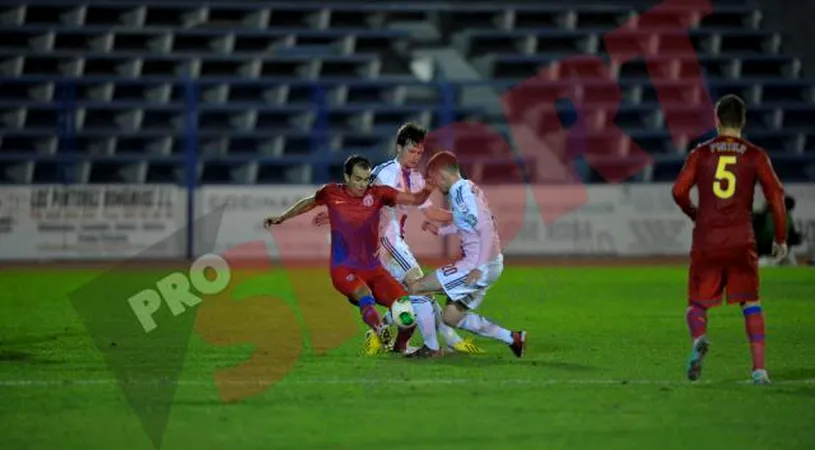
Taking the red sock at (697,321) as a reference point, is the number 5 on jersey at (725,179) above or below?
above

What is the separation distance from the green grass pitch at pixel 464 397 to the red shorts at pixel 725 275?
0.61 meters

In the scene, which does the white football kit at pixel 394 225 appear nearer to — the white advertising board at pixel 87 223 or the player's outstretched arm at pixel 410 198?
the player's outstretched arm at pixel 410 198

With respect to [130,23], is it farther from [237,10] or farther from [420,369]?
[420,369]

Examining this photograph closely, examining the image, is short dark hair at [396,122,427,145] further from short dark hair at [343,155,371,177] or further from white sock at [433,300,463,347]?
white sock at [433,300,463,347]

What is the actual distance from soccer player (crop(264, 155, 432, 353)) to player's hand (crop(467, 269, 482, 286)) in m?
0.90

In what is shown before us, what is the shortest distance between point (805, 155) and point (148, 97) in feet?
43.4

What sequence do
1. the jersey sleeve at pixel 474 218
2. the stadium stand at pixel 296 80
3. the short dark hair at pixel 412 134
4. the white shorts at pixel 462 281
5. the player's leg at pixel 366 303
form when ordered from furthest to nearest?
the stadium stand at pixel 296 80 → the short dark hair at pixel 412 134 → the player's leg at pixel 366 303 → the white shorts at pixel 462 281 → the jersey sleeve at pixel 474 218

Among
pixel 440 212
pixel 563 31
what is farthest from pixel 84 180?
pixel 440 212

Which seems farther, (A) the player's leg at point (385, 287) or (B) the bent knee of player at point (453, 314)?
(A) the player's leg at point (385, 287)

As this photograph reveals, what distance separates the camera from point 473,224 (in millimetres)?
11773

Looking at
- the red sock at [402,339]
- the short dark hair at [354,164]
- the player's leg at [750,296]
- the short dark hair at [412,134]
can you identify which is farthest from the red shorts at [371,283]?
the player's leg at [750,296]

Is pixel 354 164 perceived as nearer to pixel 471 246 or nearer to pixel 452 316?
pixel 471 246

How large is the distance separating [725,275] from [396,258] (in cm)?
361

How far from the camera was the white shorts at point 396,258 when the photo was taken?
13188 mm
